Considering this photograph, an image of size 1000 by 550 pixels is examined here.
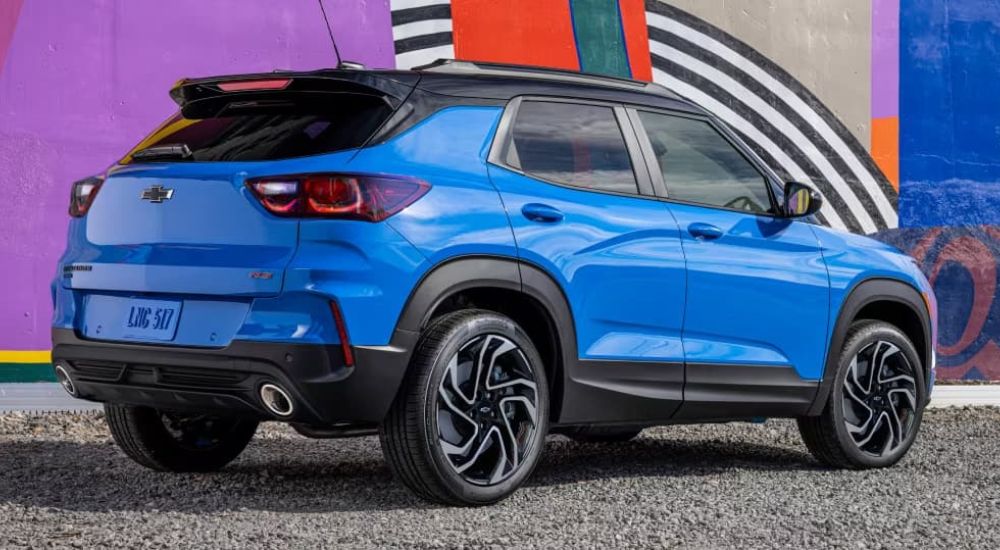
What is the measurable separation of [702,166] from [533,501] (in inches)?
67.0

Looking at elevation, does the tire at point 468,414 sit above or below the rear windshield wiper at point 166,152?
below

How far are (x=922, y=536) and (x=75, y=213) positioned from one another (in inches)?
135

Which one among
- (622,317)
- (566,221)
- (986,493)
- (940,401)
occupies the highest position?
(566,221)

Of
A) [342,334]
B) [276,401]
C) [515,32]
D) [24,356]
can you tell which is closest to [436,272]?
[342,334]

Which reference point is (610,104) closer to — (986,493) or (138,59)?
(986,493)

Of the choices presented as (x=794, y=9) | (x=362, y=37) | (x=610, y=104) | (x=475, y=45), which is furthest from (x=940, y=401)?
(x=610, y=104)

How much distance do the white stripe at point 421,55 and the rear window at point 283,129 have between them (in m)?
4.87

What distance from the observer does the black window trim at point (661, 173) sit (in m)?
6.25

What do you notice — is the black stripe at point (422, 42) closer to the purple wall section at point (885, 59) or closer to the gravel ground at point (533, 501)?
the gravel ground at point (533, 501)

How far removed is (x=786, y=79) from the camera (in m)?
11.6

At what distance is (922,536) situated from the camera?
5.32 m

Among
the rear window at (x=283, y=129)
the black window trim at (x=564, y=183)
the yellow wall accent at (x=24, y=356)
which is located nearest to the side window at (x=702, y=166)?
the black window trim at (x=564, y=183)

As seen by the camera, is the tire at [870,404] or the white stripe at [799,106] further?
the white stripe at [799,106]

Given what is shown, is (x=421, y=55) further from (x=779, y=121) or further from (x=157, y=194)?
(x=157, y=194)
